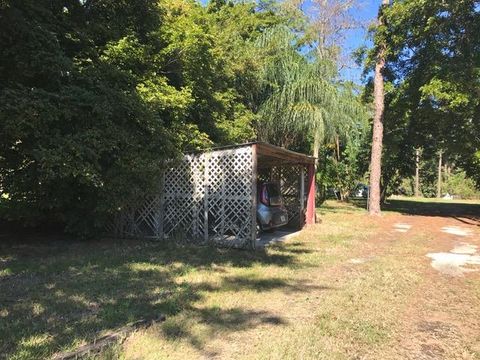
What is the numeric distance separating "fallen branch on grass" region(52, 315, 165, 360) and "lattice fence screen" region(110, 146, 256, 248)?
4.78 meters

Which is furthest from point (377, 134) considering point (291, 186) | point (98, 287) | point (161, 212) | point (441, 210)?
point (98, 287)

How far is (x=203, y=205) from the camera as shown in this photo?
987cm

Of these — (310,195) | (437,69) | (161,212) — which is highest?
(437,69)

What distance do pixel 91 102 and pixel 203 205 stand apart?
10.5 ft

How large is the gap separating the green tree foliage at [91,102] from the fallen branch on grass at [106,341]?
4.12 metres

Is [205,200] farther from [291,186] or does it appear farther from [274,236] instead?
[291,186]

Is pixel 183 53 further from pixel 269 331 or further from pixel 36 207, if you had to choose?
pixel 269 331

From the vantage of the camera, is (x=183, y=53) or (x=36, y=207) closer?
(x=36, y=207)

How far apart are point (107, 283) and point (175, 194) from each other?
407cm

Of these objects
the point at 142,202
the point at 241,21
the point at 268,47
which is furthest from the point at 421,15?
the point at 142,202

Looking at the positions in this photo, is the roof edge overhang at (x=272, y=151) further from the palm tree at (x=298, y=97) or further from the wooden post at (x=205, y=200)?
the palm tree at (x=298, y=97)

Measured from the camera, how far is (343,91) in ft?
55.9

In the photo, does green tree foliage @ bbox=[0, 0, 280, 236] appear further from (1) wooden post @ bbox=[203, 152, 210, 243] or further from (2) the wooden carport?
(1) wooden post @ bbox=[203, 152, 210, 243]

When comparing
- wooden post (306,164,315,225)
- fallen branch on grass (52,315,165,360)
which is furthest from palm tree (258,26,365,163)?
fallen branch on grass (52,315,165,360)
